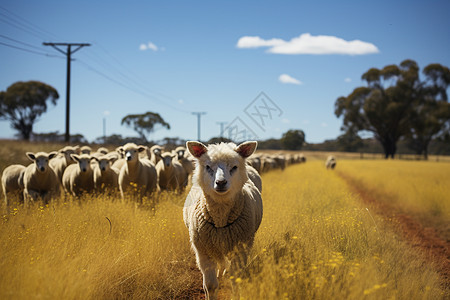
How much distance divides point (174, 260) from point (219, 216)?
1965mm

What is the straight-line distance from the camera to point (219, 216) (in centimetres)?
433

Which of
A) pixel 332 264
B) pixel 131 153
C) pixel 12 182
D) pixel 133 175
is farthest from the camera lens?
pixel 12 182

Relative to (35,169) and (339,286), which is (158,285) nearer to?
(339,286)

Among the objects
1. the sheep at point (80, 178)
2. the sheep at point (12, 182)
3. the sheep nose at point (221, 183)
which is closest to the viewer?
the sheep nose at point (221, 183)

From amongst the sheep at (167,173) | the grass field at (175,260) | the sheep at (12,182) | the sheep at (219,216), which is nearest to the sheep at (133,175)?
the sheep at (167,173)

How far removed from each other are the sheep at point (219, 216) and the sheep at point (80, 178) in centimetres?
672

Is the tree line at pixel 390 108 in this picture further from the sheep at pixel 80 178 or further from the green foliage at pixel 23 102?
the sheep at pixel 80 178

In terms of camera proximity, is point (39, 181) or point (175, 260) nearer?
point (175, 260)

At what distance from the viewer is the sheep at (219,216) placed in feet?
13.8

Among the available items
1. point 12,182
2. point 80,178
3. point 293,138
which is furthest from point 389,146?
point 12,182

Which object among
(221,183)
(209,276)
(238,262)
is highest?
(221,183)

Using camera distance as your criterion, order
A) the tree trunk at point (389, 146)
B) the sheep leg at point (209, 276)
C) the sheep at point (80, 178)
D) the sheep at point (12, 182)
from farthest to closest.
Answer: the tree trunk at point (389, 146), the sheep at point (12, 182), the sheep at point (80, 178), the sheep leg at point (209, 276)

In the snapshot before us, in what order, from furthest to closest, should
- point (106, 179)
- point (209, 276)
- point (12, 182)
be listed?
point (106, 179) < point (12, 182) < point (209, 276)

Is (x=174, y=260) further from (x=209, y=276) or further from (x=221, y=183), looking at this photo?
(x=221, y=183)
